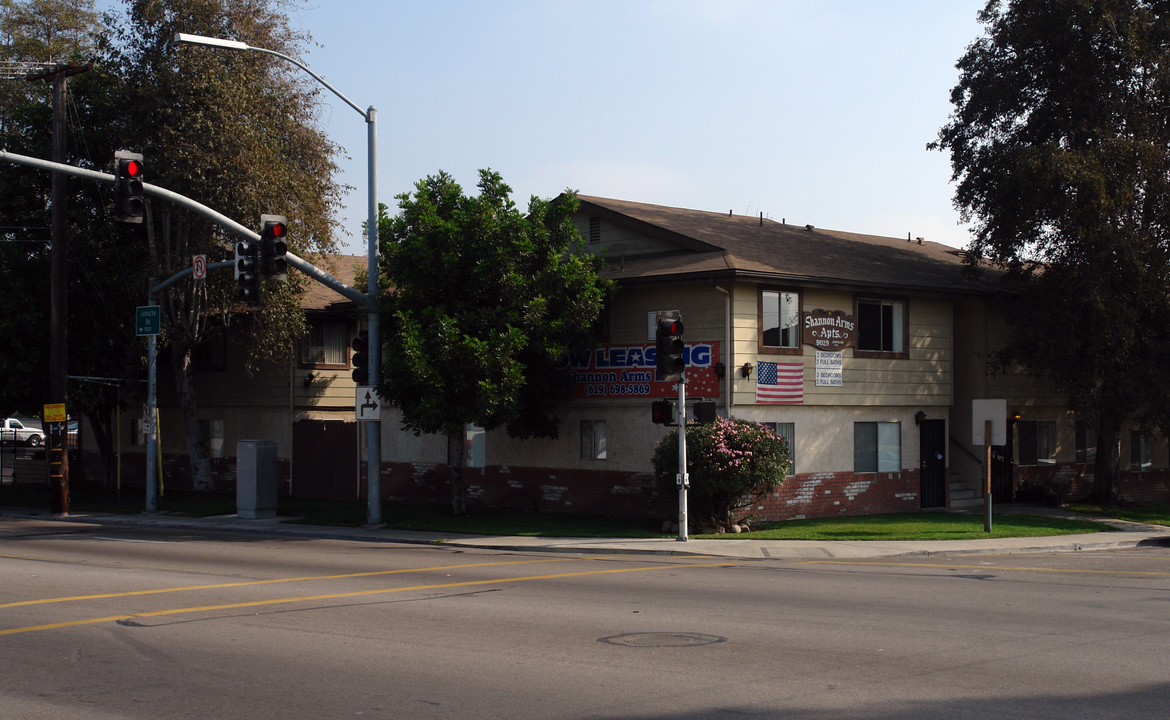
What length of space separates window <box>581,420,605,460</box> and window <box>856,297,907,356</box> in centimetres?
641

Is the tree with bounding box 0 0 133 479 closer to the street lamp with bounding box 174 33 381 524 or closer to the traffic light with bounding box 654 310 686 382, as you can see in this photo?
the street lamp with bounding box 174 33 381 524

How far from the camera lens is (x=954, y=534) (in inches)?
880

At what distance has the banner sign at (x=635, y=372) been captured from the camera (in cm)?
2433

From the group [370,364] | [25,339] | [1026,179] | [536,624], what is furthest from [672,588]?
[25,339]

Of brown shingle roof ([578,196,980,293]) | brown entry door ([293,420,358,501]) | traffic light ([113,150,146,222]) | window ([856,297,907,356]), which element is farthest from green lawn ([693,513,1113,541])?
brown entry door ([293,420,358,501])

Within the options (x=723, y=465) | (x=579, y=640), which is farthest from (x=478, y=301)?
(x=579, y=640)

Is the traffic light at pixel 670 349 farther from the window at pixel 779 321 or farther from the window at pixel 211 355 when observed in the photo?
the window at pixel 211 355

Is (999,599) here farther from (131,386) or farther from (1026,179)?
(131,386)

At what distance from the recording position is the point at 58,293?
92.9 feet

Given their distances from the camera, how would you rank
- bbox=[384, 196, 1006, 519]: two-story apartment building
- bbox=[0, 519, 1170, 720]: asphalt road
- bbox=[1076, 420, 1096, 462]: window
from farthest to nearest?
bbox=[1076, 420, 1096, 462]: window
bbox=[384, 196, 1006, 519]: two-story apartment building
bbox=[0, 519, 1170, 720]: asphalt road

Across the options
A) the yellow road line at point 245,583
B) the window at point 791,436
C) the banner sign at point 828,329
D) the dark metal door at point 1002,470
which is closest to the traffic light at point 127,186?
the yellow road line at point 245,583

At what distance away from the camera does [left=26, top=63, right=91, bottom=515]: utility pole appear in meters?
27.9

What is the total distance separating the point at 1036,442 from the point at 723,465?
13.3 metres

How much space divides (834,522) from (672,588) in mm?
10751
